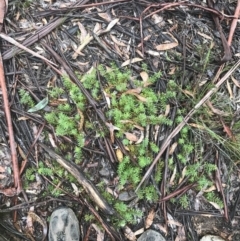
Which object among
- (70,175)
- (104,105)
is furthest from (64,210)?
(104,105)

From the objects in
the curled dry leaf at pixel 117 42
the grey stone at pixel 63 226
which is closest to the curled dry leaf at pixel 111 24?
the curled dry leaf at pixel 117 42

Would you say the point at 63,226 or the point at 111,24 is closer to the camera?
the point at 63,226

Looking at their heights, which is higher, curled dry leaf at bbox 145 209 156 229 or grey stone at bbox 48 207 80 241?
grey stone at bbox 48 207 80 241

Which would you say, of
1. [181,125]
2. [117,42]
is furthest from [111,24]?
[181,125]

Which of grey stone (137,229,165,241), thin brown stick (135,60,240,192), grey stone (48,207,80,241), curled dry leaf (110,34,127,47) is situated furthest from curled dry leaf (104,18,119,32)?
grey stone (137,229,165,241)

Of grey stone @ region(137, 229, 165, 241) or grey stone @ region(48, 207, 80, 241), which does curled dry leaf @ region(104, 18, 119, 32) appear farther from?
grey stone @ region(137, 229, 165, 241)

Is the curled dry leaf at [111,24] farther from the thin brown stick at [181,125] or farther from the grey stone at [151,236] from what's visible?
the grey stone at [151,236]

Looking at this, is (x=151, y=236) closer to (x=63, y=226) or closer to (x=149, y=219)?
(x=149, y=219)

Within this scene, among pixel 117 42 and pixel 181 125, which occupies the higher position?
pixel 117 42

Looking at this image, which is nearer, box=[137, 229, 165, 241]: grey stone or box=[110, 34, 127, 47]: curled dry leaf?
box=[137, 229, 165, 241]: grey stone
